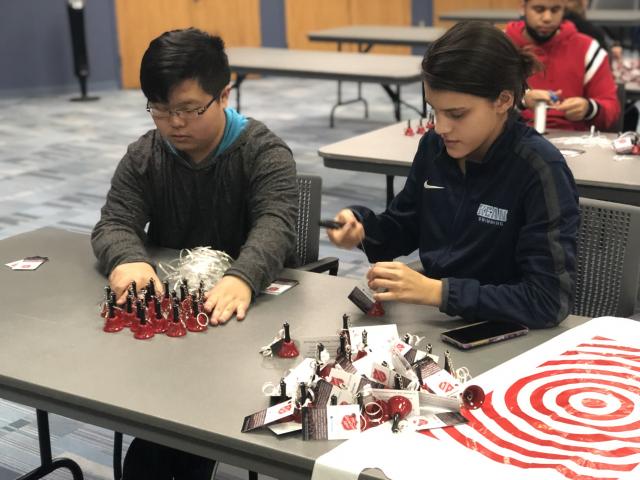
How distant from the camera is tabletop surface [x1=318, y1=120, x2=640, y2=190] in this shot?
277 centimetres

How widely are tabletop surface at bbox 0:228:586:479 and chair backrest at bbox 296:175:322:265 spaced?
0.40 meters

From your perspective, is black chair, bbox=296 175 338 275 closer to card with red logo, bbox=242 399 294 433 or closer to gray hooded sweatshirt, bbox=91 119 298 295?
gray hooded sweatshirt, bbox=91 119 298 295

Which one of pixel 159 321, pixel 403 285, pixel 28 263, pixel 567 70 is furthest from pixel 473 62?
pixel 567 70

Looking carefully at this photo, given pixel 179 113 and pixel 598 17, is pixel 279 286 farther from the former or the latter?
pixel 598 17

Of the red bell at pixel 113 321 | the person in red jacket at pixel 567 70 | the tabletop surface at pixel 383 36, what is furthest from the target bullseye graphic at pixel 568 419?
the tabletop surface at pixel 383 36

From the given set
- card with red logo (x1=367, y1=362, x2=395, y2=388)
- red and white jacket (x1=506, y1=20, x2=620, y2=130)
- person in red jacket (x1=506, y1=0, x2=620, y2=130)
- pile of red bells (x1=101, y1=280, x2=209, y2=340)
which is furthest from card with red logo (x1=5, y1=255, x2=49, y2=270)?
red and white jacket (x1=506, y1=20, x2=620, y2=130)

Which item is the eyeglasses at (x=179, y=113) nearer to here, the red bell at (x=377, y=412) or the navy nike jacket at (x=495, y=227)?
the navy nike jacket at (x=495, y=227)

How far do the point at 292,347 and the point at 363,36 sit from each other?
6.61 m

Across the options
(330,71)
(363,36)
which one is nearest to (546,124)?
(330,71)

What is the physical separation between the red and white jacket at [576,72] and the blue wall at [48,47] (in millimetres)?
6575

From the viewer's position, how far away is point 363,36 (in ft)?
25.6

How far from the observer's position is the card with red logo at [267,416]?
1251 millimetres

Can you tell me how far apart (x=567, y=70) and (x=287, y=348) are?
265 cm

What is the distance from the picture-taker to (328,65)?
588 cm
